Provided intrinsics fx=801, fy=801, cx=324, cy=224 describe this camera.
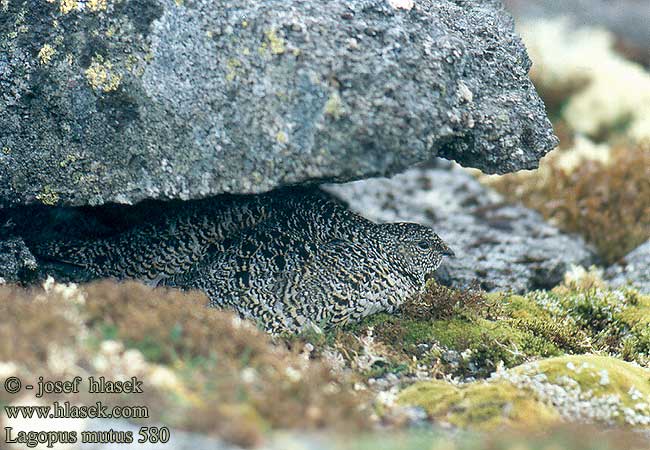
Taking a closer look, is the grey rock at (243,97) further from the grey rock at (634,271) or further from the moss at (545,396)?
the grey rock at (634,271)

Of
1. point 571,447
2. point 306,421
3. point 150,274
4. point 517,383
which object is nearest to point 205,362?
point 306,421

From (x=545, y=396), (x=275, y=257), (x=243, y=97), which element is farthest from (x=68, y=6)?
(x=545, y=396)

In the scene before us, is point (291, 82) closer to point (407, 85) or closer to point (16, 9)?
point (407, 85)

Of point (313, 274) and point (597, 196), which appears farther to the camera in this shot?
point (597, 196)

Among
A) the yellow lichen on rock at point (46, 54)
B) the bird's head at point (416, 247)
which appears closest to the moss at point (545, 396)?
the bird's head at point (416, 247)

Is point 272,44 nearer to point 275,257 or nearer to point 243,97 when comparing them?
point 243,97
